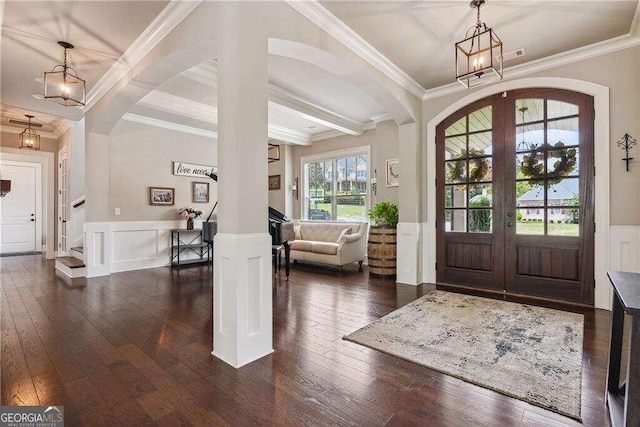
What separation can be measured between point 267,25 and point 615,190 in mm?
3814

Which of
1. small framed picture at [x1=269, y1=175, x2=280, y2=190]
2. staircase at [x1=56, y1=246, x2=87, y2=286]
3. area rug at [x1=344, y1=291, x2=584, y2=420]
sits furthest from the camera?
small framed picture at [x1=269, y1=175, x2=280, y2=190]

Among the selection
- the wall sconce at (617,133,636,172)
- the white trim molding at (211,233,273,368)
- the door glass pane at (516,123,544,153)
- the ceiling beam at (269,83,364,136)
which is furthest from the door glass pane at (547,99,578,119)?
the white trim molding at (211,233,273,368)

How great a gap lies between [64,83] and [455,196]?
4.86m

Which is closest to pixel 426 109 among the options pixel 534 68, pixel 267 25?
pixel 534 68

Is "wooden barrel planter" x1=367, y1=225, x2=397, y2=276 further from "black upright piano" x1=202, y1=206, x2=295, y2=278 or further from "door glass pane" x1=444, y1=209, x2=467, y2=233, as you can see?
"black upright piano" x1=202, y1=206, x2=295, y2=278

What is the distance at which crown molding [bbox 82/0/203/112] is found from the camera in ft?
8.66

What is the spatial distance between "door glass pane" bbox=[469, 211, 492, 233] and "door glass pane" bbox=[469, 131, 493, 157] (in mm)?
776

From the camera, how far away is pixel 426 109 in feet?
15.0

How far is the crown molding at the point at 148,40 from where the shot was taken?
264cm

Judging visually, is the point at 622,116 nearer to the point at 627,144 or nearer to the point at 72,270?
the point at 627,144

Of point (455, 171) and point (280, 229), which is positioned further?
point (280, 229)

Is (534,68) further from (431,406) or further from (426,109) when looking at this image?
(431,406)

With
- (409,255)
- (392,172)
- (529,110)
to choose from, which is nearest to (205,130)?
(392,172)

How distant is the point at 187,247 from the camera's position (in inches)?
237
